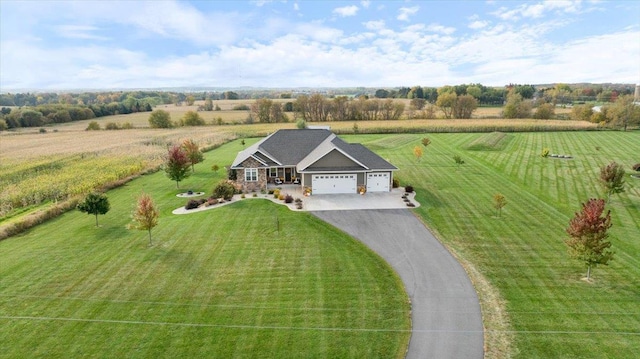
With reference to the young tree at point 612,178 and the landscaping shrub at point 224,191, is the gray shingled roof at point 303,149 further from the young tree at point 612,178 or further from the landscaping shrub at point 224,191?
the young tree at point 612,178

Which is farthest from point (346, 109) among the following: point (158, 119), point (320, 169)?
point (320, 169)

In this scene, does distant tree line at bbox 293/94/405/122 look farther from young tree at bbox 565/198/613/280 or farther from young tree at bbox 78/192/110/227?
young tree at bbox 565/198/613/280

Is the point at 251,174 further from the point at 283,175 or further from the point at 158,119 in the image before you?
the point at 158,119

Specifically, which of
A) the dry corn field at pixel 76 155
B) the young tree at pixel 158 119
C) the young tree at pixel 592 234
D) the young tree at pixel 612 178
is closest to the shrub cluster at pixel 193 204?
the dry corn field at pixel 76 155

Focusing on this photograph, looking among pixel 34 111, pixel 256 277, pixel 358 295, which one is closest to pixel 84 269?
pixel 256 277

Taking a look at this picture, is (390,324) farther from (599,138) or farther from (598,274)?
(599,138)

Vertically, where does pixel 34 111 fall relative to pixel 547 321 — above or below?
above
